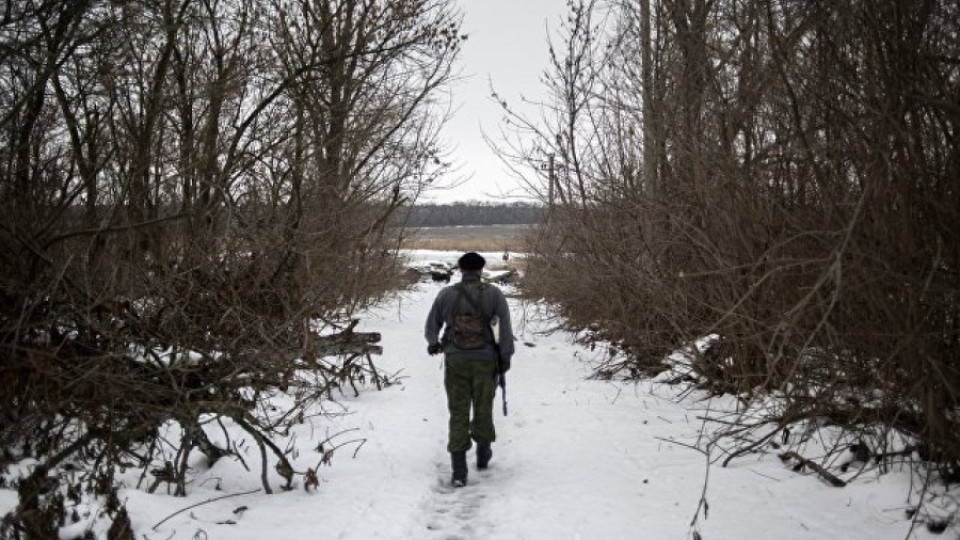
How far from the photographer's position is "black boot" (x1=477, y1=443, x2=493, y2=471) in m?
6.48

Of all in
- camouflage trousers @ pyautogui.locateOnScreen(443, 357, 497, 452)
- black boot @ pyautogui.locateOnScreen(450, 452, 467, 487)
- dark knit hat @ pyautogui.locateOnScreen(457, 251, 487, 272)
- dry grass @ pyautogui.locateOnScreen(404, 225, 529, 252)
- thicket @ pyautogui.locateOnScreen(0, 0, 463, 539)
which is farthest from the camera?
dry grass @ pyautogui.locateOnScreen(404, 225, 529, 252)

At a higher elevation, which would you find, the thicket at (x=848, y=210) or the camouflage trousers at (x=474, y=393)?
the thicket at (x=848, y=210)

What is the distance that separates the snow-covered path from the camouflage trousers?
0.41 meters

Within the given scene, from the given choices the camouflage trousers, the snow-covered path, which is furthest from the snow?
the camouflage trousers

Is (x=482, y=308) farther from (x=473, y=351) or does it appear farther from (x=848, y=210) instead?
(x=848, y=210)

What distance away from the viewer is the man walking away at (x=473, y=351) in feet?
21.3

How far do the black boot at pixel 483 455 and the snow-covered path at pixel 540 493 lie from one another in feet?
0.34

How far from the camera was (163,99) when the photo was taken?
213 inches

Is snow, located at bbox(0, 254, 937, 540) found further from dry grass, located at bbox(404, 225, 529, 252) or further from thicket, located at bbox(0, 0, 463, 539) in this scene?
dry grass, located at bbox(404, 225, 529, 252)

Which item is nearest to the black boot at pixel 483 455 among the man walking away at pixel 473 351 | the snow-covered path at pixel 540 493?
the man walking away at pixel 473 351

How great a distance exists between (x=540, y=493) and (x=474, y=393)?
122 cm

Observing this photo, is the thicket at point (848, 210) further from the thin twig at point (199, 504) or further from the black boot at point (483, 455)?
the thin twig at point (199, 504)

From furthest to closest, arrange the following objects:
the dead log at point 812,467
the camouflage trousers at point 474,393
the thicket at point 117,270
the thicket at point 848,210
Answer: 1. the camouflage trousers at point 474,393
2. the dead log at point 812,467
3. the thicket at point 117,270
4. the thicket at point 848,210

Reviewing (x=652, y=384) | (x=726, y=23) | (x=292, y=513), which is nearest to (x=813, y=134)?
(x=726, y=23)
